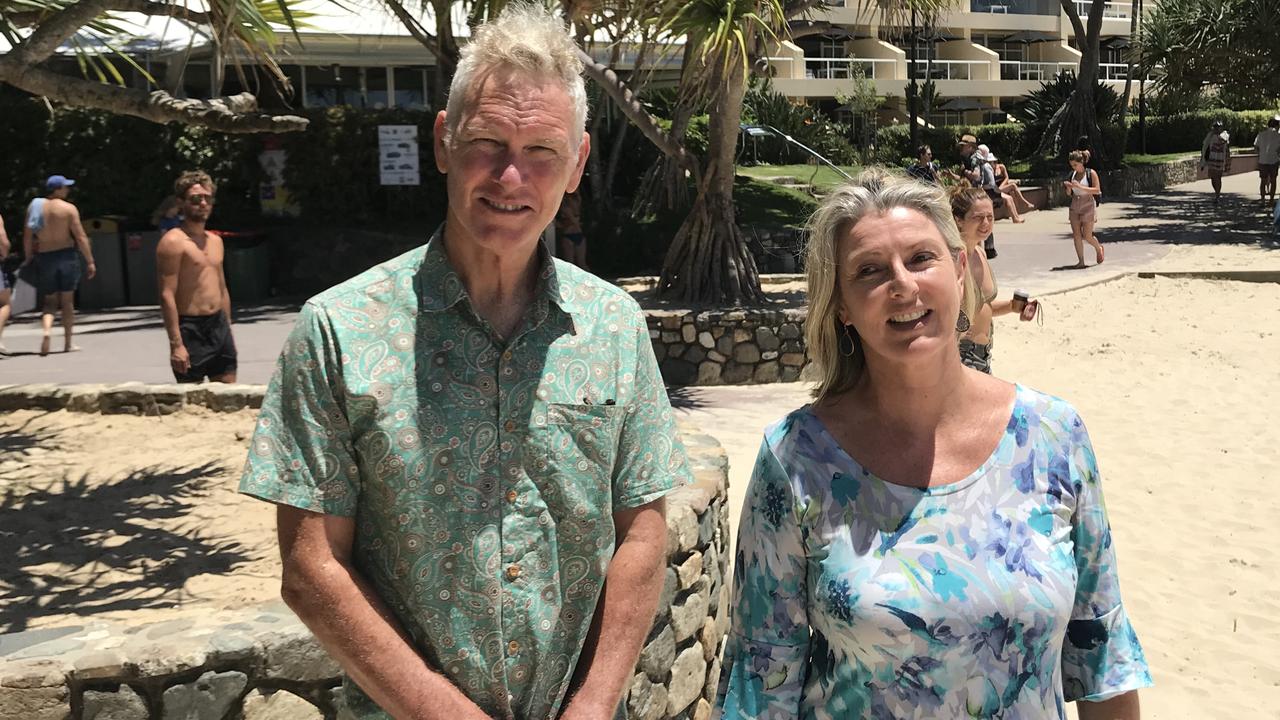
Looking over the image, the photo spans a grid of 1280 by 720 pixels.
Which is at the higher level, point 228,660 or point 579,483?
point 579,483

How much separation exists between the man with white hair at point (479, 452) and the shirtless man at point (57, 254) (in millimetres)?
10862

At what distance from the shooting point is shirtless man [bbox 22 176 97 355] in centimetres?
1162

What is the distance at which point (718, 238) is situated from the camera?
37.6ft

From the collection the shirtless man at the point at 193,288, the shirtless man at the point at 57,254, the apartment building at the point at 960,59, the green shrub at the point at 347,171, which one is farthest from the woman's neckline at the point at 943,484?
the apartment building at the point at 960,59

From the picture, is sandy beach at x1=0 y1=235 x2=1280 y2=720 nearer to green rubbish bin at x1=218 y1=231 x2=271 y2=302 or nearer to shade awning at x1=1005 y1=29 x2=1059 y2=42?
green rubbish bin at x1=218 y1=231 x2=271 y2=302

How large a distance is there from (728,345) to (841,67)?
128ft

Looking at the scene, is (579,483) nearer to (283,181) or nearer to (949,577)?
(949,577)

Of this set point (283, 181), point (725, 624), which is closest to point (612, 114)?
point (283, 181)

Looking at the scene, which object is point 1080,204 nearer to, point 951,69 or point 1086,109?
point 1086,109

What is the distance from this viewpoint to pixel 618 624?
6.56ft

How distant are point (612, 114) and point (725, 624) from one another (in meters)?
16.6

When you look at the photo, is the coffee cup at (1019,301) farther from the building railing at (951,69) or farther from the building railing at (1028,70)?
the building railing at (1028,70)

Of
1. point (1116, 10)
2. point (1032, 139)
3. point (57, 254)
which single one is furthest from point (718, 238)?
point (1116, 10)

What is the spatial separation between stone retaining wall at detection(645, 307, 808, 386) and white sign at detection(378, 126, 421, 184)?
22.1ft
